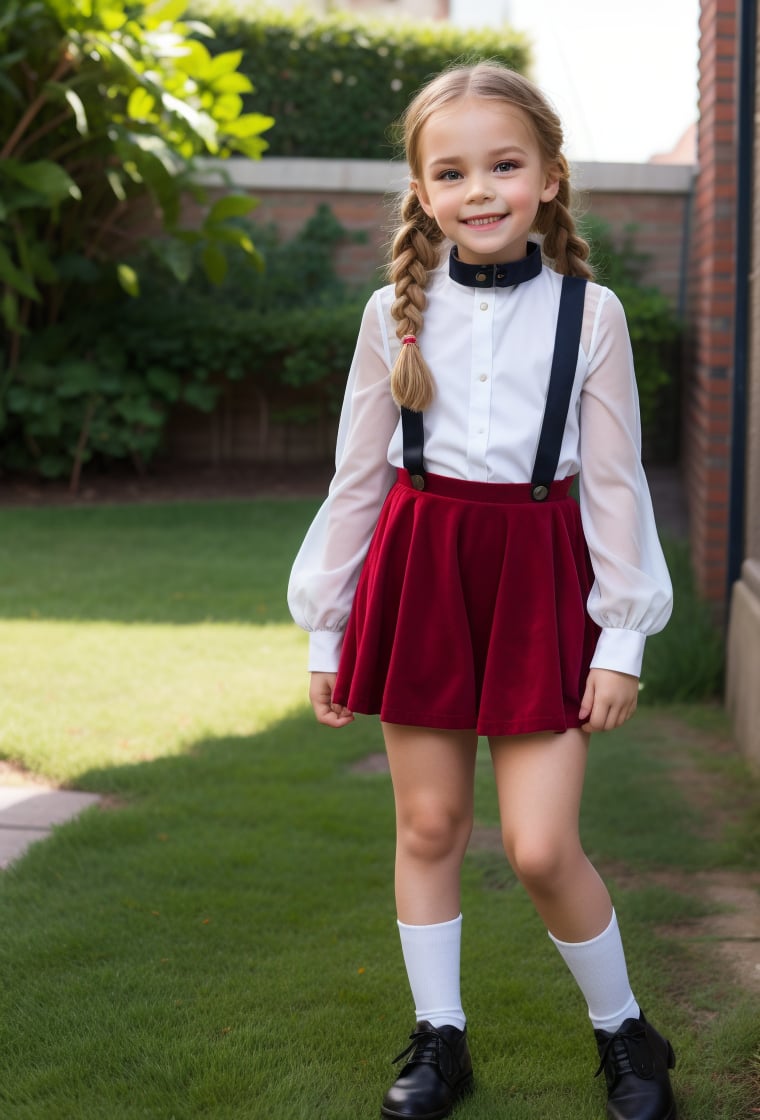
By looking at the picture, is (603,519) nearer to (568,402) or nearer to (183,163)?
(568,402)

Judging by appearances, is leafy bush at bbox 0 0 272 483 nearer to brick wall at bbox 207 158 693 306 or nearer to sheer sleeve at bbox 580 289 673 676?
brick wall at bbox 207 158 693 306

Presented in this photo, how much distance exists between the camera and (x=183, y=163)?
7957 millimetres

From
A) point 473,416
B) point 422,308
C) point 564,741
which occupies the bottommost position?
point 564,741

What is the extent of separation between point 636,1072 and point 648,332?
606 cm

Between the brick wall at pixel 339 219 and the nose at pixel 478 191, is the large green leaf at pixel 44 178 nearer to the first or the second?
the brick wall at pixel 339 219

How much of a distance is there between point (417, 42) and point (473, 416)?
8.22 metres

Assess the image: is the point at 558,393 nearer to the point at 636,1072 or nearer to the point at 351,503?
the point at 351,503

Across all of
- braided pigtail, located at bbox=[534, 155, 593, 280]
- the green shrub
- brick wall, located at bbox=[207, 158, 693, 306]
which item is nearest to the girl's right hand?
braided pigtail, located at bbox=[534, 155, 593, 280]

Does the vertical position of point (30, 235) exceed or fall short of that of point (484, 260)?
it exceeds it

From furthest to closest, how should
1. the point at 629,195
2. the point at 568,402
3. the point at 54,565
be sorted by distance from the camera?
the point at 629,195
the point at 54,565
the point at 568,402

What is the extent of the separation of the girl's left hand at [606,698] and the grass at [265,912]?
619 millimetres

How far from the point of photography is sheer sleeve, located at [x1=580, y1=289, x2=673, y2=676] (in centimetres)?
192

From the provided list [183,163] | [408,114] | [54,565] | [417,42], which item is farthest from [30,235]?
[408,114]

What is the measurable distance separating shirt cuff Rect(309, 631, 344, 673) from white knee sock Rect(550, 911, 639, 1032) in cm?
53
